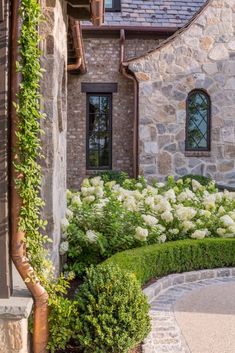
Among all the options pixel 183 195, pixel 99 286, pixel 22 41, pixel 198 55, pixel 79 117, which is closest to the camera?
pixel 22 41

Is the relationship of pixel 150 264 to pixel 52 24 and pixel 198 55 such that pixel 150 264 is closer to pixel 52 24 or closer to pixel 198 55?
pixel 52 24

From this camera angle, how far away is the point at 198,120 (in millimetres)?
12805

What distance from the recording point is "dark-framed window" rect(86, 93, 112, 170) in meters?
13.4

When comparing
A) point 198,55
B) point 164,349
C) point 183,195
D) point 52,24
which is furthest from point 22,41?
point 198,55

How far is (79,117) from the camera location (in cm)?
1325

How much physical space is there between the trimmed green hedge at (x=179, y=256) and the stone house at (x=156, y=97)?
527cm

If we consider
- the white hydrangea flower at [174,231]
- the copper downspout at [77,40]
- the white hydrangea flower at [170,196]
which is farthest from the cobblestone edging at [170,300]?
the copper downspout at [77,40]

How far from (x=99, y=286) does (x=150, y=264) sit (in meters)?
2.28

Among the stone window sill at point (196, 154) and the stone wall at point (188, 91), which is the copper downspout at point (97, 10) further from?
the stone window sill at point (196, 154)

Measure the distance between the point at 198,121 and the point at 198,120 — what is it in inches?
1.0

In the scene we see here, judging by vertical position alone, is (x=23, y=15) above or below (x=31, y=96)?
above

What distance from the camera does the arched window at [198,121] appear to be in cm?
1272

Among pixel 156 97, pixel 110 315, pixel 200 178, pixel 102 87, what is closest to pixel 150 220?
pixel 110 315

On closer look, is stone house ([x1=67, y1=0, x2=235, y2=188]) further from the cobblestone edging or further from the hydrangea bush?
the cobblestone edging
